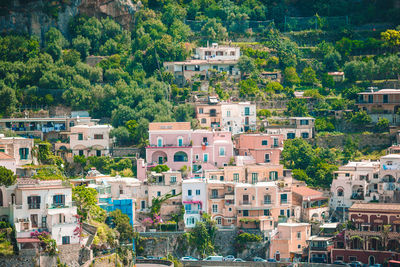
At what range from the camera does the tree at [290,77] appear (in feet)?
285

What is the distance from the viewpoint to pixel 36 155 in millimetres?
70188

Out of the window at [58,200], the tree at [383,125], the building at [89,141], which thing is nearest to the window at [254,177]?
the building at [89,141]

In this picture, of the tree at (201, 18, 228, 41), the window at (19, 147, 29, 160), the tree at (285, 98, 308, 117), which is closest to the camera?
the window at (19, 147, 29, 160)

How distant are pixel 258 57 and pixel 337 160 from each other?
14.1 metres

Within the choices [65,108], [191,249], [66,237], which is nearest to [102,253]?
[66,237]

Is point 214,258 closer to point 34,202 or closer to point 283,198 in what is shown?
point 283,198

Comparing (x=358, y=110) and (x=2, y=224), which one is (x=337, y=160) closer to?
(x=358, y=110)

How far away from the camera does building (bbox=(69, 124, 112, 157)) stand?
77375 mm

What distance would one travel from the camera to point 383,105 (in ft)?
269

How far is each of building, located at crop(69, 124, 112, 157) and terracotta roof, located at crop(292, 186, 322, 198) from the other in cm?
1328

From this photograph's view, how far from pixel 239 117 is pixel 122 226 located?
17.5 meters

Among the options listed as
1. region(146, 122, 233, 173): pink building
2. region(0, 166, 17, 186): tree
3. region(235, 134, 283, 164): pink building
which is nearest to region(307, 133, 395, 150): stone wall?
region(235, 134, 283, 164): pink building

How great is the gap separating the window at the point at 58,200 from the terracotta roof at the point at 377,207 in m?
18.5

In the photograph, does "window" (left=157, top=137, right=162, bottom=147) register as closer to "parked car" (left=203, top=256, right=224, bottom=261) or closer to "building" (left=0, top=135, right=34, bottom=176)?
"building" (left=0, top=135, right=34, bottom=176)
